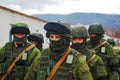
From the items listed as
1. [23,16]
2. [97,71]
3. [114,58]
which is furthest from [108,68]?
[23,16]

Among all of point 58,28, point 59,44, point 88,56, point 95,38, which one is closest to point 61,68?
point 59,44

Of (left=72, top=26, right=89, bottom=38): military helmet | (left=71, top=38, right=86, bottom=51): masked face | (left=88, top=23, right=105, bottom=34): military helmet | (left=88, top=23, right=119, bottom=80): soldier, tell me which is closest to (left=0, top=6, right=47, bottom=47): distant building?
(left=88, top=23, right=105, bottom=34): military helmet

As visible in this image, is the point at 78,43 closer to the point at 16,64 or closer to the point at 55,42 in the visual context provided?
the point at 16,64

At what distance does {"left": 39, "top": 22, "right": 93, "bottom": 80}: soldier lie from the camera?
714cm

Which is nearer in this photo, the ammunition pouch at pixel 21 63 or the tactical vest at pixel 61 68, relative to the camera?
the tactical vest at pixel 61 68

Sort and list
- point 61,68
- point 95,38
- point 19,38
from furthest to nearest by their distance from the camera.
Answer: point 95,38 → point 19,38 → point 61,68

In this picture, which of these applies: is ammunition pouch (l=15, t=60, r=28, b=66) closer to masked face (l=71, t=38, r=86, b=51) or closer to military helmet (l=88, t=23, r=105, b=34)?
masked face (l=71, t=38, r=86, b=51)

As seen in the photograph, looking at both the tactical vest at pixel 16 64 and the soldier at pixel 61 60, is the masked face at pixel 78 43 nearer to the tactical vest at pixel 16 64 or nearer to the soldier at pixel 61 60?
the tactical vest at pixel 16 64

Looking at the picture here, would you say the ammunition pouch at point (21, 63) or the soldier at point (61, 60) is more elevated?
the soldier at point (61, 60)

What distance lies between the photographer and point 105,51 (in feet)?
40.4

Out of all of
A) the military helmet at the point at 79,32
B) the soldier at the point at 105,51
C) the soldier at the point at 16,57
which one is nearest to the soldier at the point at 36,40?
the soldier at the point at 105,51

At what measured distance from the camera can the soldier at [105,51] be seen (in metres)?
12.2

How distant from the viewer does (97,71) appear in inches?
384

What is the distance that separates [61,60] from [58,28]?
1.59 ft
